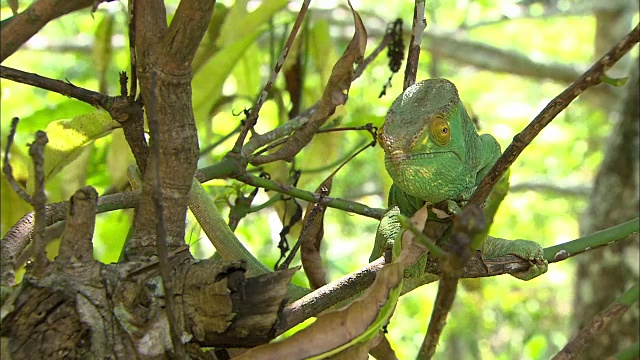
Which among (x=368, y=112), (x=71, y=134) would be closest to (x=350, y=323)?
(x=71, y=134)

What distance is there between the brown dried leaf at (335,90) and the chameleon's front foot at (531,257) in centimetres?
27

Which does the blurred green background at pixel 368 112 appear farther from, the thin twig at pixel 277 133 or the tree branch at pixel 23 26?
the tree branch at pixel 23 26

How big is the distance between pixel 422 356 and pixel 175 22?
0.38 m

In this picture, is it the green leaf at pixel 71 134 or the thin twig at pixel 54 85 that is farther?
the green leaf at pixel 71 134

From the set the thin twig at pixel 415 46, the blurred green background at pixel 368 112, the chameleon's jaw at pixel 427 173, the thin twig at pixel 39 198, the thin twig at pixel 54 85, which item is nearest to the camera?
the thin twig at pixel 39 198

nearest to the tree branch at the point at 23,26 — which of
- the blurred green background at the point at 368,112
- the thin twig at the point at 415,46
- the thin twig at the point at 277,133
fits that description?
the blurred green background at the point at 368,112

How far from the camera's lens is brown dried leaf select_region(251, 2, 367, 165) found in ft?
2.76

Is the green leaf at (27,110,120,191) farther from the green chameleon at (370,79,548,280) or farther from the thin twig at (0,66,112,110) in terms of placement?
the green chameleon at (370,79,548,280)

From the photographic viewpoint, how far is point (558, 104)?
0.68 metres

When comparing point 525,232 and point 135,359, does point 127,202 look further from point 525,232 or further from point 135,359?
point 525,232

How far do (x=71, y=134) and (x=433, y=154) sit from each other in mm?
572

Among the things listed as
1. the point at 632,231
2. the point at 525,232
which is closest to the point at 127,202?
the point at 632,231

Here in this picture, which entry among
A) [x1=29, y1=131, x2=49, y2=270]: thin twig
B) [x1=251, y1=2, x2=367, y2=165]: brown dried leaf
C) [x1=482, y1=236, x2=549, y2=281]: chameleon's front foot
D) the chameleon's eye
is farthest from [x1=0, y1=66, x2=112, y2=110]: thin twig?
[x1=482, y1=236, x2=549, y2=281]: chameleon's front foot

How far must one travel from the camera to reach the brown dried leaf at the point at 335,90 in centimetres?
84
